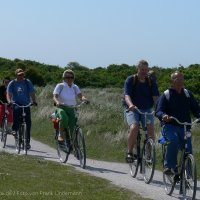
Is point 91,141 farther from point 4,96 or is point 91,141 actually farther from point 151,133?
point 151,133

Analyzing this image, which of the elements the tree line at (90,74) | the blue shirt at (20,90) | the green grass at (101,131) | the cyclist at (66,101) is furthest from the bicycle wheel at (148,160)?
the tree line at (90,74)

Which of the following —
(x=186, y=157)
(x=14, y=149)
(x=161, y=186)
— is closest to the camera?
(x=186, y=157)

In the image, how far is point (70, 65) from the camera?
90.5m

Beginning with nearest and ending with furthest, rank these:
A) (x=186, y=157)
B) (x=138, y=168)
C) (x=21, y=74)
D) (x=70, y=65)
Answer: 1. (x=186, y=157)
2. (x=138, y=168)
3. (x=21, y=74)
4. (x=70, y=65)

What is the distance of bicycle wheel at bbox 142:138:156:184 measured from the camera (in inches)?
443

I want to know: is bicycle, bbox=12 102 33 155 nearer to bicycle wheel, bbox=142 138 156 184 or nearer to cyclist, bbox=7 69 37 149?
cyclist, bbox=7 69 37 149

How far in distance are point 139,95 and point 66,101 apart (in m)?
2.42

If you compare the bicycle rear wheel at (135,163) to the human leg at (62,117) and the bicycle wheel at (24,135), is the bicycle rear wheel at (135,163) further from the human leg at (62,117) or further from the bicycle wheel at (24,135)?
the bicycle wheel at (24,135)

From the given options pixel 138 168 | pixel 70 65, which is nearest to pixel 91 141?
pixel 138 168

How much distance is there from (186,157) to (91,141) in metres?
9.78

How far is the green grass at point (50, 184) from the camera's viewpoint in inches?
376

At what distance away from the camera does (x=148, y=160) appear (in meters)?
11.6

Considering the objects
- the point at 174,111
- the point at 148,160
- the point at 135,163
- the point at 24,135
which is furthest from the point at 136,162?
the point at 24,135

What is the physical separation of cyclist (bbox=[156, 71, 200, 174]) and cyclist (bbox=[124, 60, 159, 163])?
1474 mm
